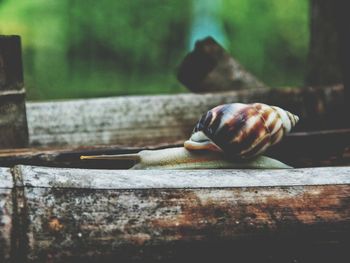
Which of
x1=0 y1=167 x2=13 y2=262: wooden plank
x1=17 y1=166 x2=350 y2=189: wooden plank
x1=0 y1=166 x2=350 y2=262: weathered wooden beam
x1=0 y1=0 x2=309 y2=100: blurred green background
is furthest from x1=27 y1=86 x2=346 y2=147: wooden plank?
x1=0 y1=0 x2=309 y2=100: blurred green background

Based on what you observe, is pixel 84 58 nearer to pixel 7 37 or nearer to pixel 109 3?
pixel 109 3

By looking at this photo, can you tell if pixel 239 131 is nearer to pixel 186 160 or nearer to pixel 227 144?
pixel 227 144

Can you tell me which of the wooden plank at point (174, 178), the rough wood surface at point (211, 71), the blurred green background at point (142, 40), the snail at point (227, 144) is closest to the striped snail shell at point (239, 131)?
the snail at point (227, 144)

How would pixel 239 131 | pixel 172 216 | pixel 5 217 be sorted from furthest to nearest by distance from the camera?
pixel 239 131, pixel 172 216, pixel 5 217

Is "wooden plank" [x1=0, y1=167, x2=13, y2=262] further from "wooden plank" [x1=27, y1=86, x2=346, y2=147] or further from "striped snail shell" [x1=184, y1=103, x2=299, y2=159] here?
"wooden plank" [x1=27, y1=86, x2=346, y2=147]

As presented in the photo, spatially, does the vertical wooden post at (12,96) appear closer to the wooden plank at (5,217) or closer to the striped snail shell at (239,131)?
the striped snail shell at (239,131)

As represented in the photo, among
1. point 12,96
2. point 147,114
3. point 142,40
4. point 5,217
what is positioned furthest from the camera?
point 142,40

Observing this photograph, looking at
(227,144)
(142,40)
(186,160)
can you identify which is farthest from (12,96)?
(142,40)
